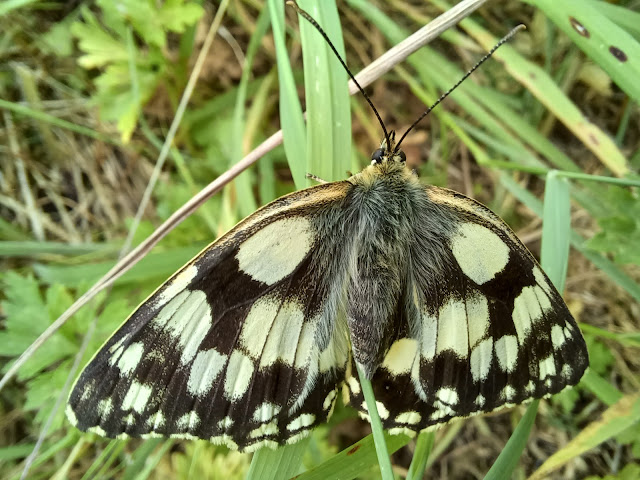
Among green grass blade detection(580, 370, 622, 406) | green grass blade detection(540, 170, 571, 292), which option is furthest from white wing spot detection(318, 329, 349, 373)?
green grass blade detection(580, 370, 622, 406)

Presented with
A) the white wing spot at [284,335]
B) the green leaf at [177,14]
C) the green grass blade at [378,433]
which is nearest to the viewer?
the green grass blade at [378,433]

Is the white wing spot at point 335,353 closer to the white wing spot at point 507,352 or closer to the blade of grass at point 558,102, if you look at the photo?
the white wing spot at point 507,352

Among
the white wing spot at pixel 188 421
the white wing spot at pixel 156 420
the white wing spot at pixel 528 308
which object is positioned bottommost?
the white wing spot at pixel 528 308

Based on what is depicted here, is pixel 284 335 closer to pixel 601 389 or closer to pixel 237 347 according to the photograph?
pixel 237 347

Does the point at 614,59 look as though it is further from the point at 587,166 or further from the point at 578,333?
the point at 587,166

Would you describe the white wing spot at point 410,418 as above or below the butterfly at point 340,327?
below

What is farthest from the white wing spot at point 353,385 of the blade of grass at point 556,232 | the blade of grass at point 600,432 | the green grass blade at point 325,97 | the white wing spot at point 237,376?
the blade of grass at point 600,432

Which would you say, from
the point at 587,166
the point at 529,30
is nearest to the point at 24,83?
the point at 529,30
